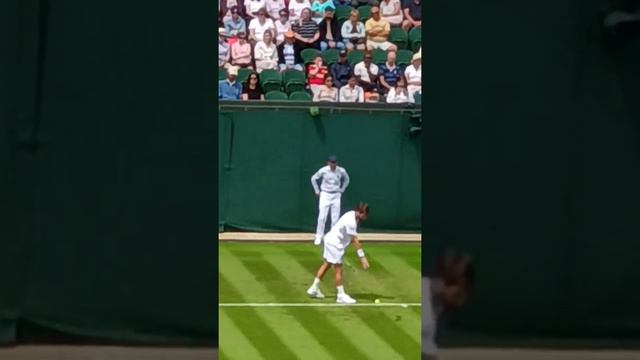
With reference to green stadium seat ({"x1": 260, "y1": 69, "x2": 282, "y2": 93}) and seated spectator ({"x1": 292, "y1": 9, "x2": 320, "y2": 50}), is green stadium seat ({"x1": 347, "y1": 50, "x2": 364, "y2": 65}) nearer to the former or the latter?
seated spectator ({"x1": 292, "y1": 9, "x2": 320, "y2": 50})

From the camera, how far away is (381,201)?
19812 mm

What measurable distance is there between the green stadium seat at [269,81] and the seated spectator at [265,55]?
0.15 m

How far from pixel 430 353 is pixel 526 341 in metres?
0.16

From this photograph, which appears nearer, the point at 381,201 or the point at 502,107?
the point at 502,107

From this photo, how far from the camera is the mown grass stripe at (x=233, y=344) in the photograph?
11.9 metres

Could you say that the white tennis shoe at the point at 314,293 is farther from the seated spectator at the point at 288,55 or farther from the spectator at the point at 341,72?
the seated spectator at the point at 288,55

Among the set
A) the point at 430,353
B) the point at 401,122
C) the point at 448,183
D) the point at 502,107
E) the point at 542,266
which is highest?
the point at 401,122

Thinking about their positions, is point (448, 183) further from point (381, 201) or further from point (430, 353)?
point (381, 201)

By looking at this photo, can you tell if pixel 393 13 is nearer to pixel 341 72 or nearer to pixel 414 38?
pixel 414 38
